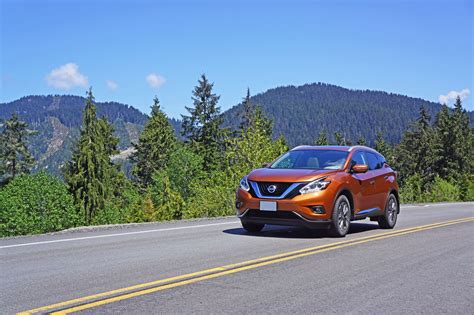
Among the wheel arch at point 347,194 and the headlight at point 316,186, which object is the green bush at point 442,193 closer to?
the wheel arch at point 347,194

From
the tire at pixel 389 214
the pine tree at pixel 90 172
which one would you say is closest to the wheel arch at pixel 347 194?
the tire at pixel 389 214

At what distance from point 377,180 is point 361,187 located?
1000mm

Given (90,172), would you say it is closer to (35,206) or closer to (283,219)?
(35,206)

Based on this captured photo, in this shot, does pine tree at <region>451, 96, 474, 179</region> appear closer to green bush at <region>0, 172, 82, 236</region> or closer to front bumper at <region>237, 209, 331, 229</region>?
green bush at <region>0, 172, 82, 236</region>

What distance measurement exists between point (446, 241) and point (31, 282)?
794 centimetres

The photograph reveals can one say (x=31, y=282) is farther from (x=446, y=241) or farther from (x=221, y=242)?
(x=446, y=241)

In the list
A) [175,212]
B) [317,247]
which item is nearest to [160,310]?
[317,247]

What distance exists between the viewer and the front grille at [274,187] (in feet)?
33.3

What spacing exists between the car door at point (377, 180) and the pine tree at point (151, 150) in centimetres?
5299

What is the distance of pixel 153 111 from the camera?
7069cm

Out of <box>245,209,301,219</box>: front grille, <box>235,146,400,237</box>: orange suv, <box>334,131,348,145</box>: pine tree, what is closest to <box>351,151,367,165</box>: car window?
<box>235,146,400,237</box>: orange suv

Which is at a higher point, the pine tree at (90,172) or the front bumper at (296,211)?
the pine tree at (90,172)

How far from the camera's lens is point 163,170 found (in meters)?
55.1

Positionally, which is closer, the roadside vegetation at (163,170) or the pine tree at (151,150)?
the roadside vegetation at (163,170)
